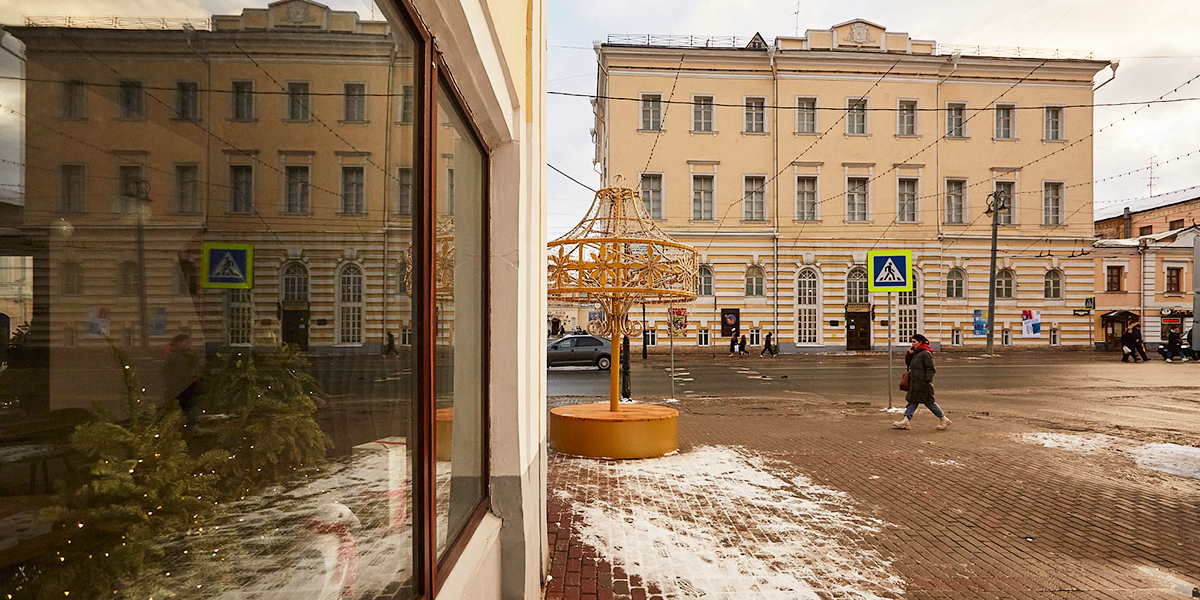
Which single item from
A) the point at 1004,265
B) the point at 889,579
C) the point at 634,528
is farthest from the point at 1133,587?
the point at 1004,265

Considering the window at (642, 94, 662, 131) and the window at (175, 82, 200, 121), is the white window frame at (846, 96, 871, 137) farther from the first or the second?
the window at (175, 82, 200, 121)

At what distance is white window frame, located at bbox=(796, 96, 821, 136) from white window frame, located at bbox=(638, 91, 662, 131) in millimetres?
6995

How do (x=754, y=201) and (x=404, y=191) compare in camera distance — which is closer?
(x=404, y=191)

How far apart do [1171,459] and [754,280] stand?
1109 inches

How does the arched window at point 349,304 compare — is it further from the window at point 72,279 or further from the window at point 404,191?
the window at point 72,279

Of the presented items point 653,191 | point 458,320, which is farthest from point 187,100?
point 653,191

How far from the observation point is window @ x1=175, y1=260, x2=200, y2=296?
1.03 metres

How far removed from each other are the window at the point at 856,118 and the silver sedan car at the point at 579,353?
2014cm

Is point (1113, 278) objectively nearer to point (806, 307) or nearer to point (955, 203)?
point (955, 203)

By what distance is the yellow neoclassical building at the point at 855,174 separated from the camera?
35.8 metres

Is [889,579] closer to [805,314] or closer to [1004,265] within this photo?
[805,314]

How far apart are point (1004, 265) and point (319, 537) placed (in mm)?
42013

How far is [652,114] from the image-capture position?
35750 millimetres

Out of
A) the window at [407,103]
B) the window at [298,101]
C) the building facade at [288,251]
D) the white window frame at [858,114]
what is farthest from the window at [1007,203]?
the window at [298,101]
